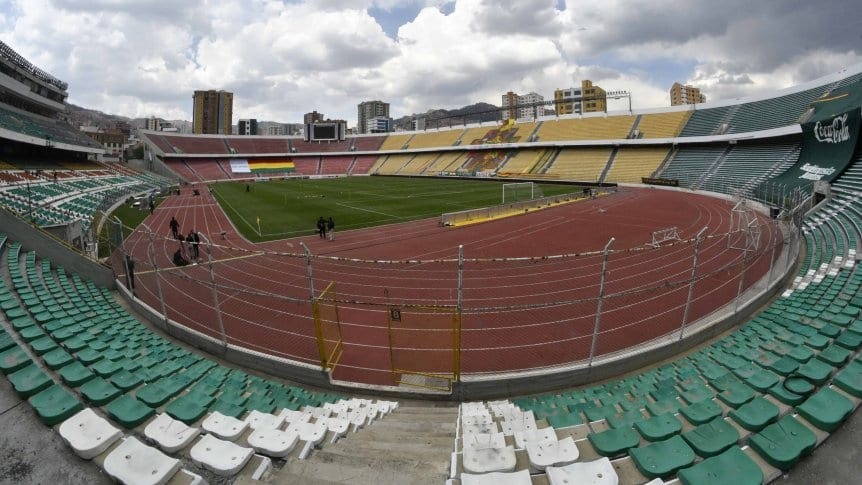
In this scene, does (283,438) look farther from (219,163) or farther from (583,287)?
(219,163)

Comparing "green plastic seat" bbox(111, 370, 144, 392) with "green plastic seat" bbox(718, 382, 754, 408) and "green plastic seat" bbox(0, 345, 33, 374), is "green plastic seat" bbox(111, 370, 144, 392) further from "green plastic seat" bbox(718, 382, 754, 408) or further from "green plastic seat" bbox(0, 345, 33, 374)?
"green plastic seat" bbox(718, 382, 754, 408)

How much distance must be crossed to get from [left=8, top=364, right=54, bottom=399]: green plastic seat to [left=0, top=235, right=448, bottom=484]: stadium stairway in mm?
13

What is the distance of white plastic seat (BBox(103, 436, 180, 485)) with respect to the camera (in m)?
3.62

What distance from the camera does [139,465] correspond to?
377 centimetres

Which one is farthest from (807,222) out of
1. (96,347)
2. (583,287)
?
(96,347)

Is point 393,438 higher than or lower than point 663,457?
lower

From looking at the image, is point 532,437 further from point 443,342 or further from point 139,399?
point 443,342

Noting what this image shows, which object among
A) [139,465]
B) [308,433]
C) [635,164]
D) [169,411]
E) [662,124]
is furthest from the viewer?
[662,124]

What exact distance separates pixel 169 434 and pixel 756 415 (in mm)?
6742

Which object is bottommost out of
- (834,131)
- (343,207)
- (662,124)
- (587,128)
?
(343,207)

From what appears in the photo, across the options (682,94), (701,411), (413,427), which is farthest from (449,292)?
(682,94)

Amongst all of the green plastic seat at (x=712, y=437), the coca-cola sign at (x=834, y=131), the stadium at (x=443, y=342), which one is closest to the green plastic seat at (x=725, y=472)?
the stadium at (x=443, y=342)

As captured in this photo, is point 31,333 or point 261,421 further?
point 31,333

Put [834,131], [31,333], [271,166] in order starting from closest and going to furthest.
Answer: [31,333] → [834,131] → [271,166]
